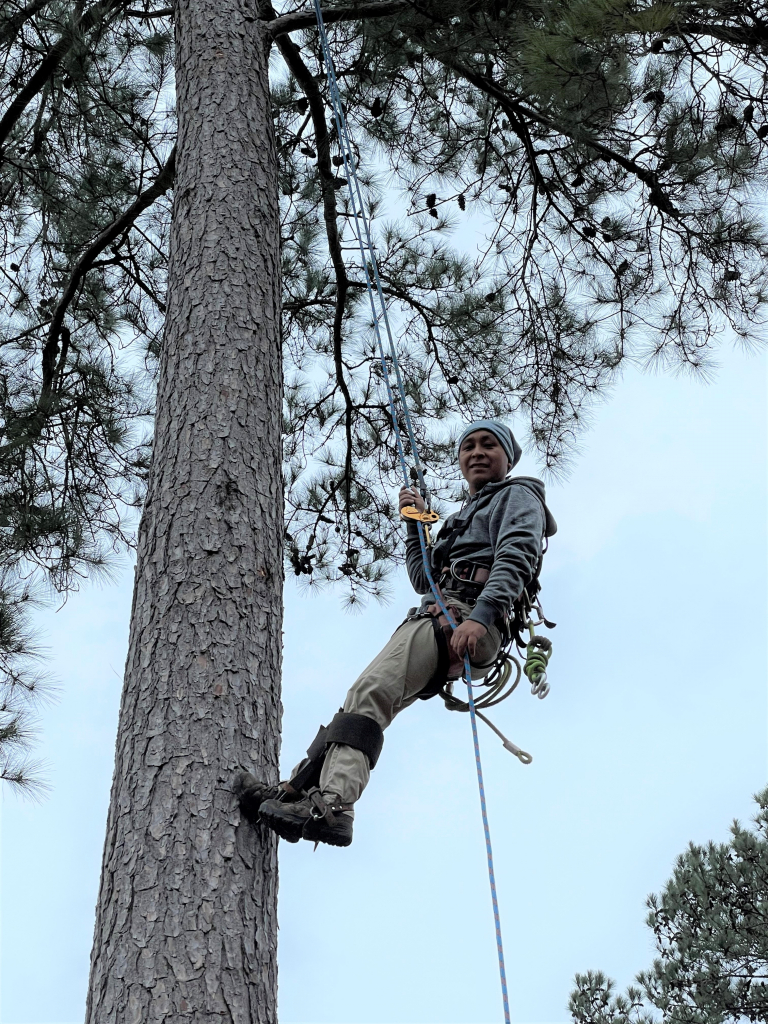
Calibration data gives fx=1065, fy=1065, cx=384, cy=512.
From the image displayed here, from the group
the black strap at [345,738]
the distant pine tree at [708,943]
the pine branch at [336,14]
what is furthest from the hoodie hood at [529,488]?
the distant pine tree at [708,943]

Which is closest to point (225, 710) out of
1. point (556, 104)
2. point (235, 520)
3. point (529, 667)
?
point (235, 520)

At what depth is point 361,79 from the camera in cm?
464

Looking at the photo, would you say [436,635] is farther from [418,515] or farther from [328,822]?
[328,822]

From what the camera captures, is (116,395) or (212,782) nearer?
(212,782)

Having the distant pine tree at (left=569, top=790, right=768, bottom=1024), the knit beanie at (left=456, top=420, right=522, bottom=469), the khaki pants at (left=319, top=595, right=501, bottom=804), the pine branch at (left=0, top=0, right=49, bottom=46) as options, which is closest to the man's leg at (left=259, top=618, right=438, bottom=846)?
the khaki pants at (left=319, top=595, right=501, bottom=804)

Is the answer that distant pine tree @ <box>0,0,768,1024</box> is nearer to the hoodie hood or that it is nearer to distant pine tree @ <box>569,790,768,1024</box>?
the hoodie hood

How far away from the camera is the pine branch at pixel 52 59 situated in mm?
4152

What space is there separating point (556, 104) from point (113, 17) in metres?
2.15

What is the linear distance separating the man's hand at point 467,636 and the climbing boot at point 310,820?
0.49 metres

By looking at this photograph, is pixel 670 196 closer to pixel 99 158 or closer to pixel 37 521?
pixel 99 158

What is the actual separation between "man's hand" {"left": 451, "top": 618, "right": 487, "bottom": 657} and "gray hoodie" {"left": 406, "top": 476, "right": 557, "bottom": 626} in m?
0.02

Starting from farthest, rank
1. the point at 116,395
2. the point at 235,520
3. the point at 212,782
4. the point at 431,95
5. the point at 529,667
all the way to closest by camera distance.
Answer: the point at 116,395 < the point at 431,95 < the point at 529,667 < the point at 235,520 < the point at 212,782

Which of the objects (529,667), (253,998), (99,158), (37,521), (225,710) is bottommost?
(253,998)

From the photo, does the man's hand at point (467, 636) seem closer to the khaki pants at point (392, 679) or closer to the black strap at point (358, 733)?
the khaki pants at point (392, 679)
